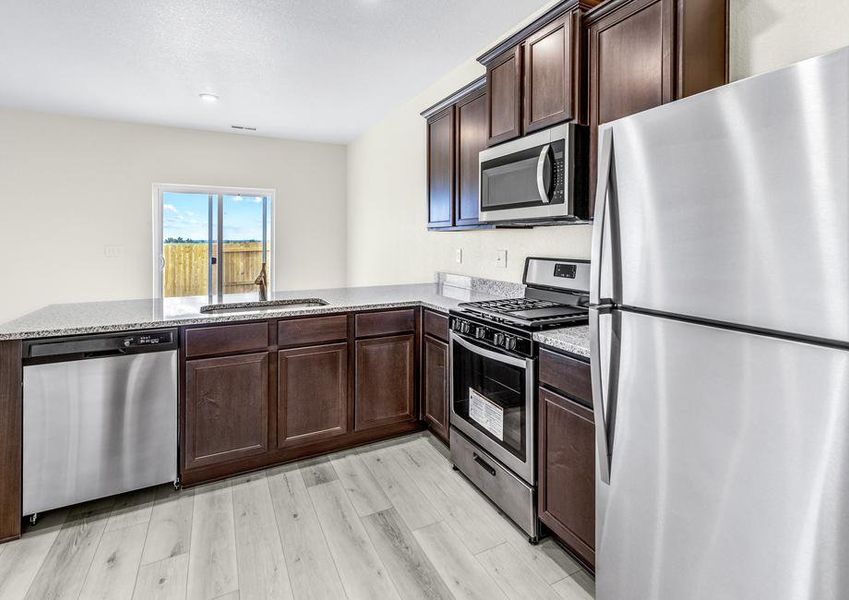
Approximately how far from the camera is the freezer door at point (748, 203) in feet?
2.92

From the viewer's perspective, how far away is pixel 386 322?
9.37 feet

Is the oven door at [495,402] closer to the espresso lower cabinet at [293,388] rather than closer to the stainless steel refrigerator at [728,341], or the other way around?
the espresso lower cabinet at [293,388]

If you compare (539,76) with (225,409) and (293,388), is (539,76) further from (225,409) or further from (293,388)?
(225,409)

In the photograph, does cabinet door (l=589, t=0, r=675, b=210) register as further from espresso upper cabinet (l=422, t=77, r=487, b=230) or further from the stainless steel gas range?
espresso upper cabinet (l=422, t=77, r=487, b=230)

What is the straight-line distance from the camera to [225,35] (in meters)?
2.98

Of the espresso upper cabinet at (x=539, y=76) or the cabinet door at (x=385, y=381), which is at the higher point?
the espresso upper cabinet at (x=539, y=76)

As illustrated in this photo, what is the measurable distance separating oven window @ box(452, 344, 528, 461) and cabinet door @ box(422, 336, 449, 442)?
0.23 metres

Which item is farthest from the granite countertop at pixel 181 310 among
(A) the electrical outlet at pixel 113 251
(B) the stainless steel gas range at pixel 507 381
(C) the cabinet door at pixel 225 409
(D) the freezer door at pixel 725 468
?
(A) the electrical outlet at pixel 113 251

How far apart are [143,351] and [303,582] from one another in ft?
4.24

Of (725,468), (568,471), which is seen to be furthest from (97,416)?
(725,468)

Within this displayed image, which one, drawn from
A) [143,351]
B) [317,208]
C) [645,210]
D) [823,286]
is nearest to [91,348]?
[143,351]

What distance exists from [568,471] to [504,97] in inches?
73.2

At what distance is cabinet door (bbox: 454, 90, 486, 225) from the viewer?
283 cm

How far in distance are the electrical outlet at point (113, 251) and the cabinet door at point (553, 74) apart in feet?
15.5
